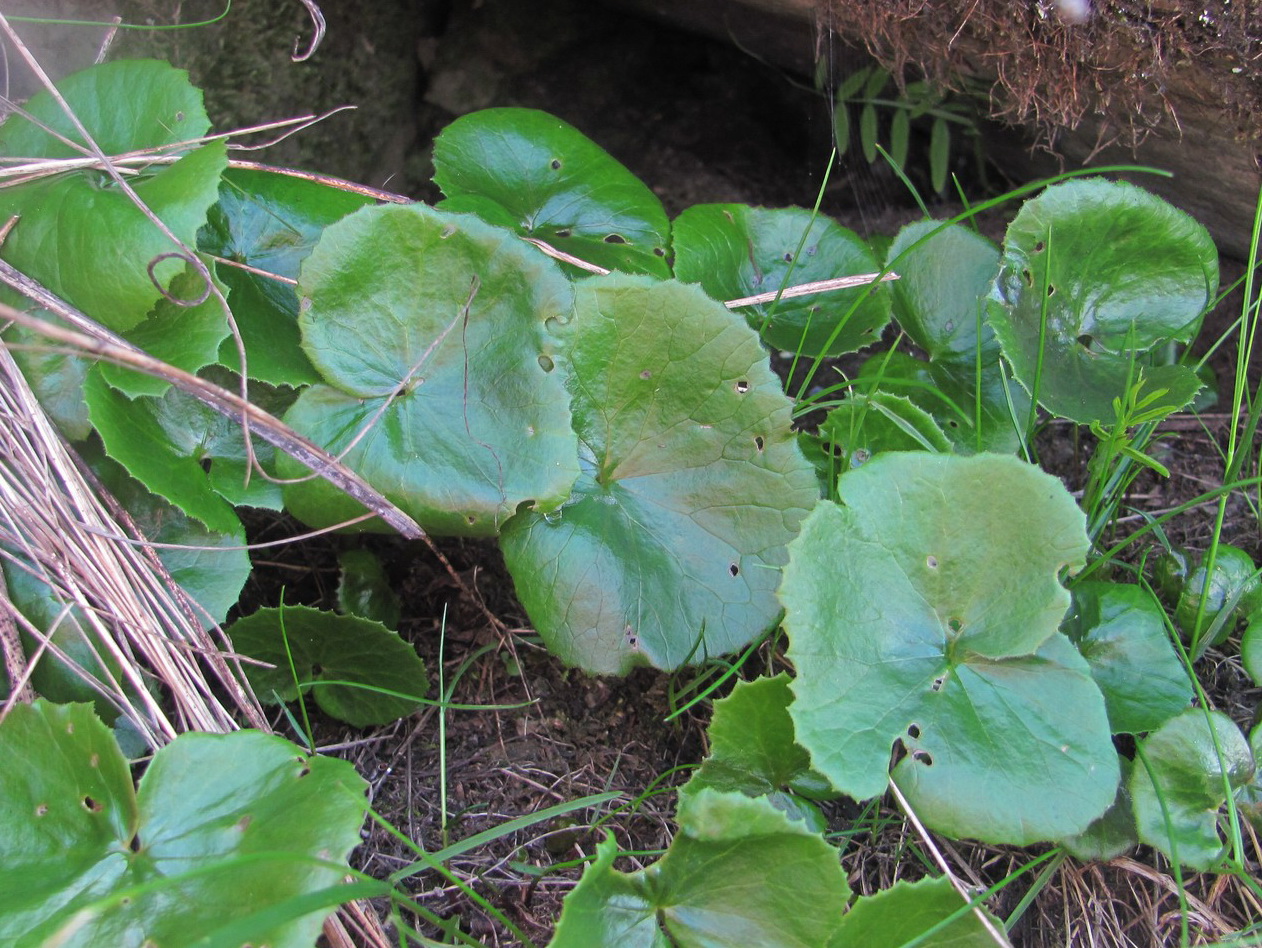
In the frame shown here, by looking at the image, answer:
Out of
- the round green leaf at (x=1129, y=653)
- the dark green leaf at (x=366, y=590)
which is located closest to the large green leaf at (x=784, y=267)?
the round green leaf at (x=1129, y=653)

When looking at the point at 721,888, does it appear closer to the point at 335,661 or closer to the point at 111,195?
the point at 335,661

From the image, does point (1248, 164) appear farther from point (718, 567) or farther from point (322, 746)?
point (322, 746)

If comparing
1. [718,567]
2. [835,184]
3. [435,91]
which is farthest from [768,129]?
[718,567]

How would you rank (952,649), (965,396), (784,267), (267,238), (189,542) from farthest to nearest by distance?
(784,267) < (965,396) < (267,238) < (189,542) < (952,649)

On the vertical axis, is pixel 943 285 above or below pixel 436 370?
below

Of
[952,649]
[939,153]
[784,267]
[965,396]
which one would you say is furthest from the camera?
[939,153]

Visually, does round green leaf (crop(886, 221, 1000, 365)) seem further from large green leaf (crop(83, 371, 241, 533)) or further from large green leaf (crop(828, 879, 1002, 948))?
large green leaf (crop(83, 371, 241, 533))

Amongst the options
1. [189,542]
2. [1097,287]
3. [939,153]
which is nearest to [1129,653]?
[1097,287]
